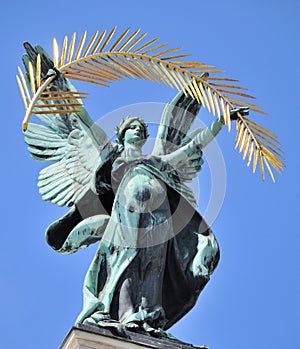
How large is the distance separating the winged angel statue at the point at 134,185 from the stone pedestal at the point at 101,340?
0.60 ft

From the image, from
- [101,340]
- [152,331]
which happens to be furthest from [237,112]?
[101,340]

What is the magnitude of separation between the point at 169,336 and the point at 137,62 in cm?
304

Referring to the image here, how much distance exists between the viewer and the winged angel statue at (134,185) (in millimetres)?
17781

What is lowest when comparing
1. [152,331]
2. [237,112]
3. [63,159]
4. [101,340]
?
[101,340]

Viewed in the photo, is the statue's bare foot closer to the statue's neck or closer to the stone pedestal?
the stone pedestal

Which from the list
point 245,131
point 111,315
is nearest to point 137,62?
point 245,131

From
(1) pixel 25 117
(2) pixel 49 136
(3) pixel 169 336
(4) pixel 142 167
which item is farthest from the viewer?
(2) pixel 49 136

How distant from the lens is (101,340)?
675 inches

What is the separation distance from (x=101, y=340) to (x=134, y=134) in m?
3.21

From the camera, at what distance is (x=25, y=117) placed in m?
15.9

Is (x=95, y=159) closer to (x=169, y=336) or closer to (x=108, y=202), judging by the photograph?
(x=108, y=202)

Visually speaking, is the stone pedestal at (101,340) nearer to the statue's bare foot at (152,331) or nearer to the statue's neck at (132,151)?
the statue's bare foot at (152,331)

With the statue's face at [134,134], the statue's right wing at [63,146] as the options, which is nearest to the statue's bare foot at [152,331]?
the statue's right wing at [63,146]

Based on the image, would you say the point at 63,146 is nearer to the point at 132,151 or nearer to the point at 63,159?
the point at 63,159
